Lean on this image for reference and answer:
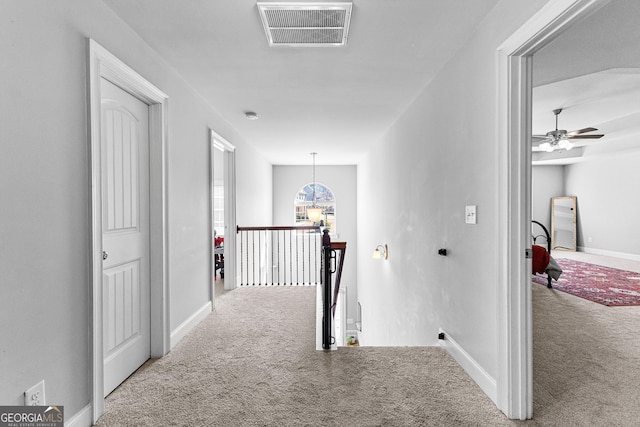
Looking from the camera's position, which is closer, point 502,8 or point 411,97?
point 502,8

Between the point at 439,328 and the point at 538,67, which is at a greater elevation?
the point at 538,67

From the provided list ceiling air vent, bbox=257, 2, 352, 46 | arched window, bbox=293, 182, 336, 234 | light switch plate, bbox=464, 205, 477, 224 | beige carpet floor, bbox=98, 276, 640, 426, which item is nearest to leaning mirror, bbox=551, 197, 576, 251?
arched window, bbox=293, 182, 336, 234

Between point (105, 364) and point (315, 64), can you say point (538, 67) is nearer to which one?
point (315, 64)

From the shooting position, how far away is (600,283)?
17.1 ft

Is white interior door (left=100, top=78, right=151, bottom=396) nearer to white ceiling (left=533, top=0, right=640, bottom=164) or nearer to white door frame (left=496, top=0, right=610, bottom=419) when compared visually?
white door frame (left=496, top=0, right=610, bottom=419)

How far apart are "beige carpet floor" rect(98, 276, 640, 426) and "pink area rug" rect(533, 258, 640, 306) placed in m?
1.15

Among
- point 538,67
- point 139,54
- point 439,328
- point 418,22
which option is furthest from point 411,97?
point 139,54

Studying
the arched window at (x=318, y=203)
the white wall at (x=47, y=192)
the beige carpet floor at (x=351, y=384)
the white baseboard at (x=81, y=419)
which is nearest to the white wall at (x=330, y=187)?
the arched window at (x=318, y=203)

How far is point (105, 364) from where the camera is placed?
6.87 ft

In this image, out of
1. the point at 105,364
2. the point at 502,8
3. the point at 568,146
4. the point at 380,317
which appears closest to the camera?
the point at 502,8

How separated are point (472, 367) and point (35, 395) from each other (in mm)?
2553

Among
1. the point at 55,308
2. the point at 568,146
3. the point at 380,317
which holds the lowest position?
the point at 380,317

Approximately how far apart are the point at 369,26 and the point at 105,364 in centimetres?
282

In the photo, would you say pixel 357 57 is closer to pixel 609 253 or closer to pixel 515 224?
pixel 515 224
